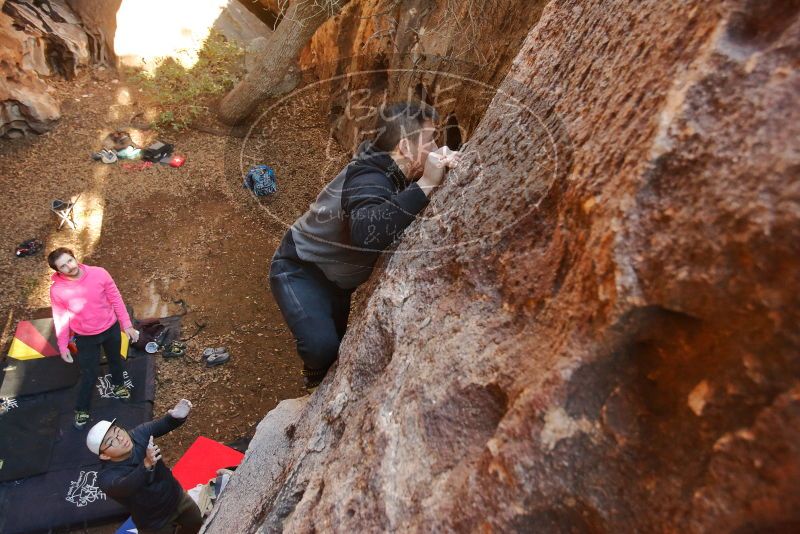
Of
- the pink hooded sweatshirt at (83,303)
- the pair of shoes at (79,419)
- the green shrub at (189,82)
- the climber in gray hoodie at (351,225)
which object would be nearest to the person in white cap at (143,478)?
the climber in gray hoodie at (351,225)

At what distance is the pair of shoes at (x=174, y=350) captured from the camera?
465 centimetres

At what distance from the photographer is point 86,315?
3.80 metres

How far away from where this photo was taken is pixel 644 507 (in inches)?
44.7

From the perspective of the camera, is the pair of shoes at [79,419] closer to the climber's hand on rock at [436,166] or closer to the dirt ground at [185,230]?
the dirt ground at [185,230]

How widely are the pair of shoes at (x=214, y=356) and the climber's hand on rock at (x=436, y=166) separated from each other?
310 cm

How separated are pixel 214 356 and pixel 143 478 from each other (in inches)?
71.2

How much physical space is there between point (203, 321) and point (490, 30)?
363 cm

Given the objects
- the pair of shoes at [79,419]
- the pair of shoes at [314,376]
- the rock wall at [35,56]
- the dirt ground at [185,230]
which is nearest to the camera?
the pair of shoes at [314,376]

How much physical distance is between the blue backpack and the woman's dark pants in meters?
2.36

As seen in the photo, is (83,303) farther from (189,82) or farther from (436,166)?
(189,82)

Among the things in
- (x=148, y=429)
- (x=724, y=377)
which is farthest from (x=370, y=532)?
(x=148, y=429)

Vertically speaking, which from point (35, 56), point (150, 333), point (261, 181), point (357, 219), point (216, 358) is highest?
point (35, 56)
